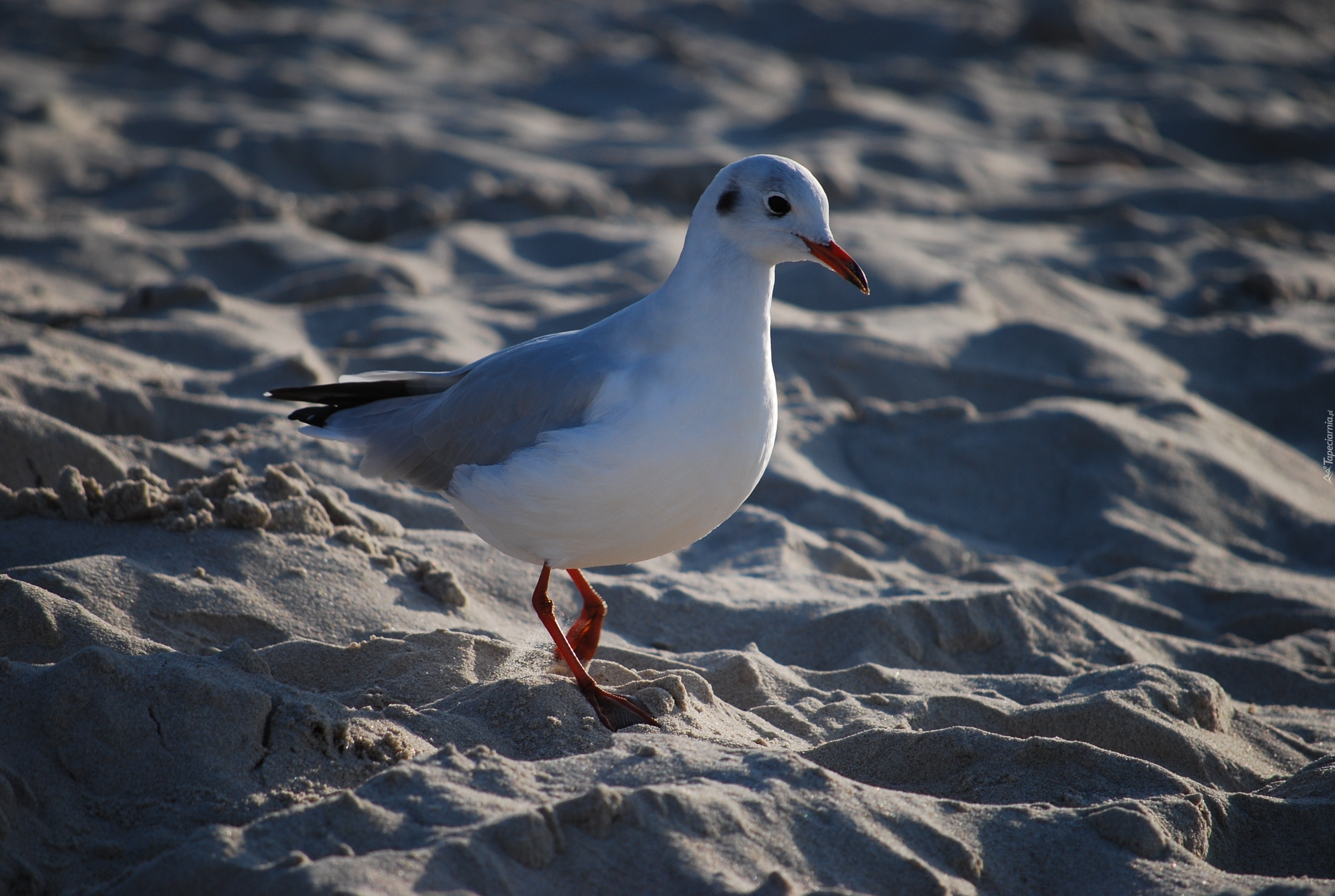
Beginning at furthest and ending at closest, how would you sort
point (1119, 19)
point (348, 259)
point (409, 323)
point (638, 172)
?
point (1119, 19), point (638, 172), point (348, 259), point (409, 323)

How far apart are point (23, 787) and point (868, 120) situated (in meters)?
10.3

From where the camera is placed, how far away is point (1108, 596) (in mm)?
4434

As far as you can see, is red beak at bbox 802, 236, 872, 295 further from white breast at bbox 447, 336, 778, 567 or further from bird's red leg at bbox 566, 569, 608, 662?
bird's red leg at bbox 566, 569, 608, 662

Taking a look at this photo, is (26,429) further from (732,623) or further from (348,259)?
(348,259)

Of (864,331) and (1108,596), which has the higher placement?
(864,331)

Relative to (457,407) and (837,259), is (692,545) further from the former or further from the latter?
(837,259)

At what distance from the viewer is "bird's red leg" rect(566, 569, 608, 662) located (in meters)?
3.39

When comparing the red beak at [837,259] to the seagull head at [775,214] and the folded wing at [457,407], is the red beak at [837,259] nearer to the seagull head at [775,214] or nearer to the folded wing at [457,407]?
the seagull head at [775,214]

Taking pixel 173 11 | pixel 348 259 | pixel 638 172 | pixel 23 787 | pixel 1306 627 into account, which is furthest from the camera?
pixel 173 11

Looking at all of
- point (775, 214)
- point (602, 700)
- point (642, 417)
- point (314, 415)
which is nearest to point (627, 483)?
point (642, 417)

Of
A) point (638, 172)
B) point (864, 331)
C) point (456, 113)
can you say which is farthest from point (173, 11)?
point (864, 331)

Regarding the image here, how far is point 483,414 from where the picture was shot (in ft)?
11.2

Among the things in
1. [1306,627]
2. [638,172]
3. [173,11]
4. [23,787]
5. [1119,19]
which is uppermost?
[1119,19]

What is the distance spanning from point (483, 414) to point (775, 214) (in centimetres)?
110
